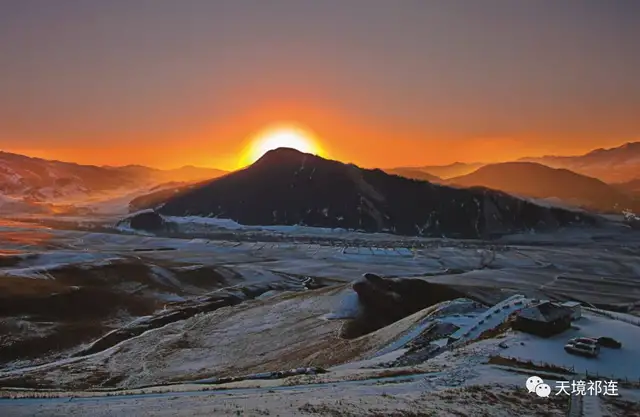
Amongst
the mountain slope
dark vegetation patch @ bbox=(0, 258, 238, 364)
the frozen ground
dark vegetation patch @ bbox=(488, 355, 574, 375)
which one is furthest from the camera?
the mountain slope

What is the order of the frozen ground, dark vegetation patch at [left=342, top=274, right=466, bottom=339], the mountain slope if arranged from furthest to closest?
the mountain slope
dark vegetation patch at [left=342, top=274, right=466, bottom=339]
the frozen ground

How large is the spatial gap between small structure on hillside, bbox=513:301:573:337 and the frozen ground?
845 mm

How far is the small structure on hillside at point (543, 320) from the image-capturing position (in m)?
33.0

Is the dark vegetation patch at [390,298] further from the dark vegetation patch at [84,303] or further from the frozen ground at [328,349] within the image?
the dark vegetation patch at [84,303]

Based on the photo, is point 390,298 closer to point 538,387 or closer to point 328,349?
point 328,349

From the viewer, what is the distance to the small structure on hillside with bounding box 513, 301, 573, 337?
3303cm

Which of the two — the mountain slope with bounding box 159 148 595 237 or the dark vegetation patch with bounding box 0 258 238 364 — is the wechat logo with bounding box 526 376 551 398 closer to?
the dark vegetation patch with bounding box 0 258 238 364

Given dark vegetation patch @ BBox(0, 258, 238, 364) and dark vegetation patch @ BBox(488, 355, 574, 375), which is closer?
dark vegetation patch @ BBox(488, 355, 574, 375)

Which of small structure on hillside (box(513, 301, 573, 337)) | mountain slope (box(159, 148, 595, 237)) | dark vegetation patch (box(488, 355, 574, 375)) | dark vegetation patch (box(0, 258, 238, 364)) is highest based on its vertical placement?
mountain slope (box(159, 148, 595, 237))

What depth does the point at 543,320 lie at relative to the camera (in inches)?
1298

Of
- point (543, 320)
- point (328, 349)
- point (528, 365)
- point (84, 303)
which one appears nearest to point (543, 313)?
point (543, 320)

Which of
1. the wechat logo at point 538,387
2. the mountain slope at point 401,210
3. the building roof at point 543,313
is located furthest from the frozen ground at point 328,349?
the mountain slope at point 401,210

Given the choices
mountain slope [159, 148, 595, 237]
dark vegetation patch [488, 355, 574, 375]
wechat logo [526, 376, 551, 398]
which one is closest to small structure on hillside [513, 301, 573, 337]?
dark vegetation patch [488, 355, 574, 375]

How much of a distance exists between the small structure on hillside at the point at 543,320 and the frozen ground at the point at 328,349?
84 centimetres
